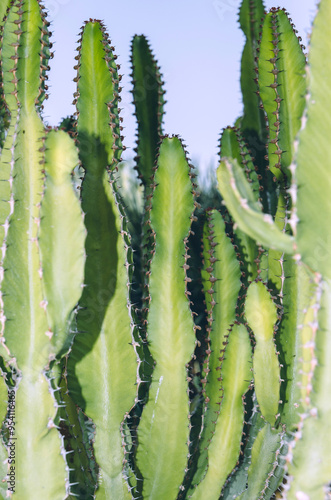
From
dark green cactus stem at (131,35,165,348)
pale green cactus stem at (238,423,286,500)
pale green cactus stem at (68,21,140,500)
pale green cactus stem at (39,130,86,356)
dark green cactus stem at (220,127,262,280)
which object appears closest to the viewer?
pale green cactus stem at (39,130,86,356)

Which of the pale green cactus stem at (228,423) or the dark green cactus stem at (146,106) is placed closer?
the pale green cactus stem at (228,423)

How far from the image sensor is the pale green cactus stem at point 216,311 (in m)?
2.00

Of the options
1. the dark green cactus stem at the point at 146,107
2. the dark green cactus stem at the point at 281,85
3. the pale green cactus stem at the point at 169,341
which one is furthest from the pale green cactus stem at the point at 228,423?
the dark green cactus stem at the point at 146,107

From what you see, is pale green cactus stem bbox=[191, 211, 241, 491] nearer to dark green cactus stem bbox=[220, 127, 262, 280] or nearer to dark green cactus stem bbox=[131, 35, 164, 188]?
dark green cactus stem bbox=[220, 127, 262, 280]

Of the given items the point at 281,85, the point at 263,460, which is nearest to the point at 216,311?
the point at 263,460

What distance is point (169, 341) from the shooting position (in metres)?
1.85

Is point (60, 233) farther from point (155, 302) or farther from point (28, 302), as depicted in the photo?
point (155, 302)

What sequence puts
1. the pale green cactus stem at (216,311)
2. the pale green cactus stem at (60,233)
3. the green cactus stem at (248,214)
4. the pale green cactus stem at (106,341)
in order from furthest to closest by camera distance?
the pale green cactus stem at (216,311) → the pale green cactus stem at (106,341) → the pale green cactus stem at (60,233) → the green cactus stem at (248,214)

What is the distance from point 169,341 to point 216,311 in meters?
0.28

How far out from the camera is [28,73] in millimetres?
1737

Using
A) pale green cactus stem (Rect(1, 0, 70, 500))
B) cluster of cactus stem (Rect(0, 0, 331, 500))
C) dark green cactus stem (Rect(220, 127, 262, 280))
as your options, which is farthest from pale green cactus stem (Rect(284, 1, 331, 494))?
dark green cactus stem (Rect(220, 127, 262, 280))

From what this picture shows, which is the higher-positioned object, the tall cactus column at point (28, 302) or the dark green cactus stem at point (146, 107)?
the dark green cactus stem at point (146, 107)

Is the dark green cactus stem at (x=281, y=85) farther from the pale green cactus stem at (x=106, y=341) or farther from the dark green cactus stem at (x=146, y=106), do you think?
the pale green cactus stem at (x=106, y=341)

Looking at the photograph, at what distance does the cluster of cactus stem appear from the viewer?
52.6 inches
